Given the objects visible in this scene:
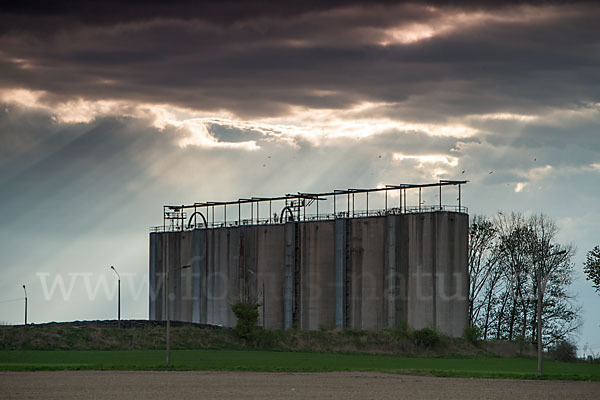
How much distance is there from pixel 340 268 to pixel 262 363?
32.5m

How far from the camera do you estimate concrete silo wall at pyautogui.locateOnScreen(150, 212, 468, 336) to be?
89375 millimetres

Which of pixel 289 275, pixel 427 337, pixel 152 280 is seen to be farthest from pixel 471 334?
pixel 152 280

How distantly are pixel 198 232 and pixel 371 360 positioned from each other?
1889 inches

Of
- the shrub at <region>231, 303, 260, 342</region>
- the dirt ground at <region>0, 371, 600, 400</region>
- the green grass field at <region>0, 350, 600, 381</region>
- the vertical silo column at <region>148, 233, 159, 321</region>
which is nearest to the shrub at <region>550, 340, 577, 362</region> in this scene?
the green grass field at <region>0, 350, 600, 381</region>

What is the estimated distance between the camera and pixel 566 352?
8719 cm

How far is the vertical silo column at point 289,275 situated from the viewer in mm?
102312

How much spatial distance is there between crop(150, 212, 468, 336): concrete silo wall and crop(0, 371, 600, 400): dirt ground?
3319cm

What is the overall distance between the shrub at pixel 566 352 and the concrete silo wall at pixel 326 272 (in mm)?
8830

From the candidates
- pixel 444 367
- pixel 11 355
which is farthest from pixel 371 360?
pixel 11 355

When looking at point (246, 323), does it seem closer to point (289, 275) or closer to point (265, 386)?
point (289, 275)

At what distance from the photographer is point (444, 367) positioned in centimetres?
6562

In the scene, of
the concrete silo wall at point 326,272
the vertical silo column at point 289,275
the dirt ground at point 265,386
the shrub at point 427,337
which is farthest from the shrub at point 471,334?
the dirt ground at point 265,386

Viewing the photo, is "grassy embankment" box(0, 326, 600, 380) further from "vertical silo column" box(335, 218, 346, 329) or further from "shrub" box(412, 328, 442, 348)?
Answer: "vertical silo column" box(335, 218, 346, 329)

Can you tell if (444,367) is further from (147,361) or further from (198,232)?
(198,232)
